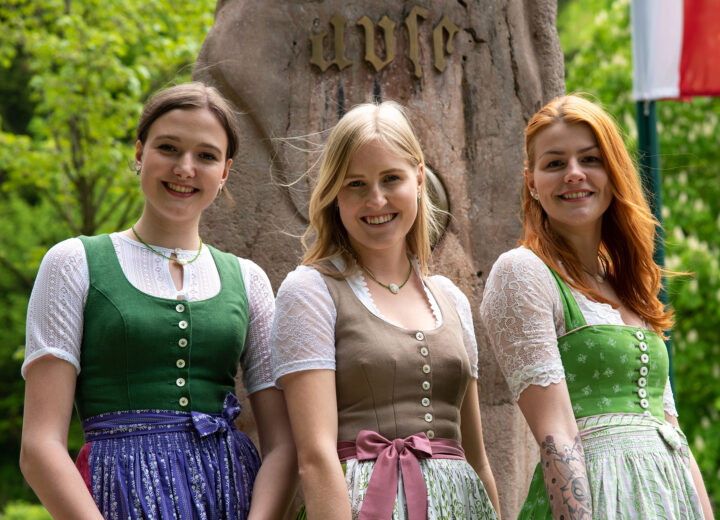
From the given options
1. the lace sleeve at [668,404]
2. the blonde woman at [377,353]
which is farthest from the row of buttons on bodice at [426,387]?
the lace sleeve at [668,404]

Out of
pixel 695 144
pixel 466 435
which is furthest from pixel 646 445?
pixel 695 144

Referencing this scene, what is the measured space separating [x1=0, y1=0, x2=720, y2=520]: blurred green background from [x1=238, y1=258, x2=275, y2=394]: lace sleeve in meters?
5.68

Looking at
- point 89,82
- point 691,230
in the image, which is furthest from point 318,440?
point 691,230

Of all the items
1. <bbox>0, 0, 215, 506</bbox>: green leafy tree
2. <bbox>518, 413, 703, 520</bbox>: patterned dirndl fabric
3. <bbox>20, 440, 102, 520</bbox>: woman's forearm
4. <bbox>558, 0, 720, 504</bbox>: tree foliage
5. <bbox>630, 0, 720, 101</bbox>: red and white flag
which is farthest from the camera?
<bbox>558, 0, 720, 504</bbox>: tree foliage

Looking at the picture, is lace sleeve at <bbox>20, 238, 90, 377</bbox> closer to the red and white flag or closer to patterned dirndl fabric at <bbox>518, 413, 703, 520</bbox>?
patterned dirndl fabric at <bbox>518, 413, 703, 520</bbox>

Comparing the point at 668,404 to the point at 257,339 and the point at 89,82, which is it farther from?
the point at 89,82

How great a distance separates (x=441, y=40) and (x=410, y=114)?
326mm

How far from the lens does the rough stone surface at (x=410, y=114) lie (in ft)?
11.1

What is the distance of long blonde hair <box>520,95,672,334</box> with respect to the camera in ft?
7.93

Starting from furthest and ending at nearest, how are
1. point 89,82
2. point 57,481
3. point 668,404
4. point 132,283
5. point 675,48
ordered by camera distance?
point 89,82
point 675,48
point 668,404
point 132,283
point 57,481

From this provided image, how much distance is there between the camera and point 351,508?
2129 millimetres

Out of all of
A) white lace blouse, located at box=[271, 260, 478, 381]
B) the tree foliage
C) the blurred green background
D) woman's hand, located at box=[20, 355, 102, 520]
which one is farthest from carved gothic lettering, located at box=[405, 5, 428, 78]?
the tree foliage

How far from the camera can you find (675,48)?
4879 millimetres

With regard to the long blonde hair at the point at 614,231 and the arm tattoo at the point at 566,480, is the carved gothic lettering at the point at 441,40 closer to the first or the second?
the long blonde hair at the point at 614,231
